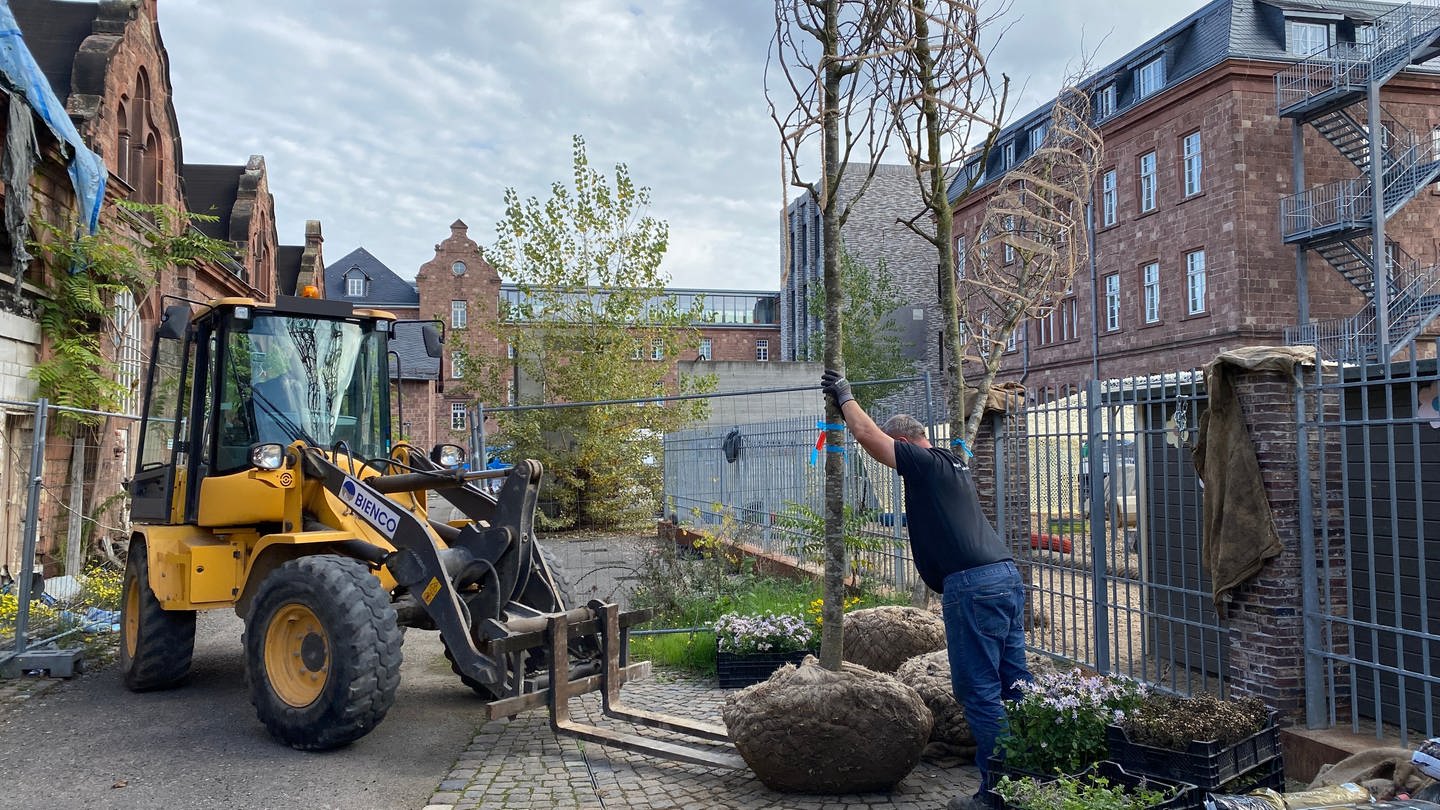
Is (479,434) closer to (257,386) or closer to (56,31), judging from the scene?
(257,386)

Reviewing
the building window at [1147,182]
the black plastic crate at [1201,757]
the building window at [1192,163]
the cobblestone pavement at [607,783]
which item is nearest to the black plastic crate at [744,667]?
the cobblestone pavement at [607,783]

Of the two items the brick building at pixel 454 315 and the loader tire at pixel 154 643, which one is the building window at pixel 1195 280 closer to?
the brick building at pixel 454 315

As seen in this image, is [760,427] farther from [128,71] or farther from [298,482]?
[128,71]

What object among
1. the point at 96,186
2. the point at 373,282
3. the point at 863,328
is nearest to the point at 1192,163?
the point at 863,328

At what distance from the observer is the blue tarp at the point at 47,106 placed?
11.1 m

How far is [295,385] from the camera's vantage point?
7.37 meters

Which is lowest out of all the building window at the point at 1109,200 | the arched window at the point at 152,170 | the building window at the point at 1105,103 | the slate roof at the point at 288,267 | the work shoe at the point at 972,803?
the work shoe at the point at 972,803

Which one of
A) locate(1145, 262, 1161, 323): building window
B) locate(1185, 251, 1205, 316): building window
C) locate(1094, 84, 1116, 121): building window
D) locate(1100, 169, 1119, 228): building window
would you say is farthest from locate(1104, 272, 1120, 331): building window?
locate(1094, 84, 1116, 121): building window

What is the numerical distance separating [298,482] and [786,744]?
3.95m

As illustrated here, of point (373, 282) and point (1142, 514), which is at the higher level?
point (373, 282)

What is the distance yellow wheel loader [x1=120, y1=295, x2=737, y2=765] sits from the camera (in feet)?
19.5

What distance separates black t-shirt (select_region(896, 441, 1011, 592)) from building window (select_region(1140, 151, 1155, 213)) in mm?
29166

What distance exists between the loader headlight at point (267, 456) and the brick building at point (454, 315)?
13419mm

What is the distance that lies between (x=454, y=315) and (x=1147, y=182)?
Answer: 41531 mm
